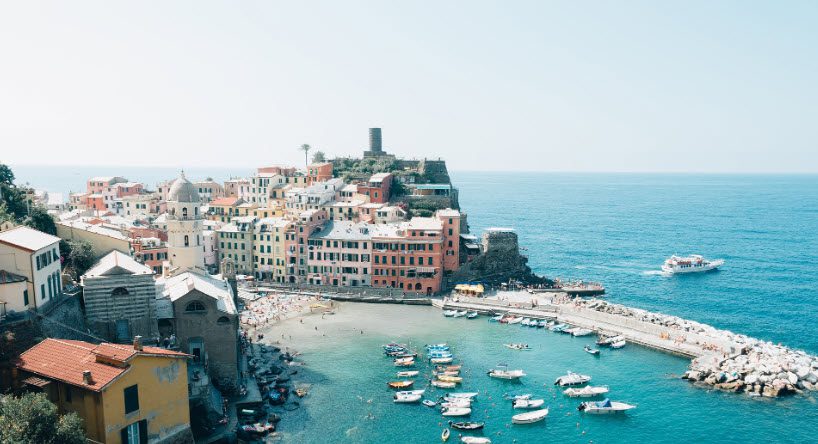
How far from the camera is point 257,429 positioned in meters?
43.7

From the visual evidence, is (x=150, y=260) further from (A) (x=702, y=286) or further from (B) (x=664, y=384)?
(A) (x=702, y=286)

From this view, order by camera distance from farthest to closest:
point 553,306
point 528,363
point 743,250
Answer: point 743,250 < point 553,306 < point 528,363

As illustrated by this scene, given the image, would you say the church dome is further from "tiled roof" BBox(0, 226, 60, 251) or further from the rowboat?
the rowboat

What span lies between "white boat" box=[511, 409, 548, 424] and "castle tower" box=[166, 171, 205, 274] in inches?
1327

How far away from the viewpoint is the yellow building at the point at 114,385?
31.2 metres

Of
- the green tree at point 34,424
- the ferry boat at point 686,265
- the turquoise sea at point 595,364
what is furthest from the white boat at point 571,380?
the ferry boat at point 686,265

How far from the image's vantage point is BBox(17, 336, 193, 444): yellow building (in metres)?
31.2

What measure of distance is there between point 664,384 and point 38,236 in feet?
171

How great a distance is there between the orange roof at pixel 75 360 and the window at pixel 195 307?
12.2 m

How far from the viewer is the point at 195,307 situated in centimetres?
4741

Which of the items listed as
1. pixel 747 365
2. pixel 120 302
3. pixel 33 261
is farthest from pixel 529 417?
pixel 33 261

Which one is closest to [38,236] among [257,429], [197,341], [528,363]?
[197,341]

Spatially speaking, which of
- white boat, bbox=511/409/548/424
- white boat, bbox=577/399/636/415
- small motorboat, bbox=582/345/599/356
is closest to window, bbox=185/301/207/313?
white boat, bbox=511/409/548/424

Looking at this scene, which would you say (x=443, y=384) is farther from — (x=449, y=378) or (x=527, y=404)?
(x=527, y=404)
